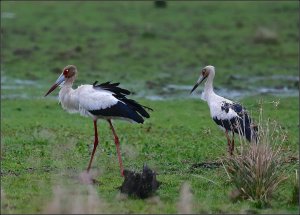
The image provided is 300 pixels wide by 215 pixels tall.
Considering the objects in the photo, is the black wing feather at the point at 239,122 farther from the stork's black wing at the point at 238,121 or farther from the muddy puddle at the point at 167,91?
the muddy puddle at the point at 167,91

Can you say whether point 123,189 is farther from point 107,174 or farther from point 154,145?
point 154,145

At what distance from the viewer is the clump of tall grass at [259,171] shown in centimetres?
939

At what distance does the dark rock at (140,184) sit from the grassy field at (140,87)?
138mm

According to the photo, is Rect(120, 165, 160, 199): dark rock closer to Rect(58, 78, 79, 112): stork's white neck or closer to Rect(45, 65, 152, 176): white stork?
Rect(45, 65, 152, 176): white stork

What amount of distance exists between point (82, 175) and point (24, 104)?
9.95 metres

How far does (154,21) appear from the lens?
33.3 meters

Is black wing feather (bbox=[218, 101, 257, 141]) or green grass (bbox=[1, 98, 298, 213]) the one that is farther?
black wing feather (bbox=[218, 101, 257, 141])

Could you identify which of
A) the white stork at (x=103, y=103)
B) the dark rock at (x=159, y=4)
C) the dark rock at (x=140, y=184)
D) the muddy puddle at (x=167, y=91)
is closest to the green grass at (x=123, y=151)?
the dark rock at (x=140, y=184)

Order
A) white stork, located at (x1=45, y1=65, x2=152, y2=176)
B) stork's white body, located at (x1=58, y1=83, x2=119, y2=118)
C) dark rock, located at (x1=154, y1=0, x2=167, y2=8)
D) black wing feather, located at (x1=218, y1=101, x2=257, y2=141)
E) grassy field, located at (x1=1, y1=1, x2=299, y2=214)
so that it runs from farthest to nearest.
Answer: dark rock, located at (x1=154, y1=0, x2=167, y2=8) → stork's white body, located at (x1=58, y1=83, x2=119, y2=118) → white stork, located at (x1=45, y1=65, x2=152, y2=176) → black wing feather, located at (x1=218, y1=101, x2=257, y2=141) → grassy field, located at (x1=1, y1=1, x2=299, y2=214)

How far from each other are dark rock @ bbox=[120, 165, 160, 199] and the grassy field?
0.45ft

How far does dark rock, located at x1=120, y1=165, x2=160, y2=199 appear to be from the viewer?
31.0 feet

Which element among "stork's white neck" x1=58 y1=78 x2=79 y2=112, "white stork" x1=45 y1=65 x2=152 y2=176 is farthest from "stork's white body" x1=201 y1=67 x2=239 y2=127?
"stork's white neck" x1=58 y1=78 x2=79 y2=112

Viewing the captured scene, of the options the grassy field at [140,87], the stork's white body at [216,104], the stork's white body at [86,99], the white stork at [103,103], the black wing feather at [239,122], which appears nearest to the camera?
the grassy field at [140,87]

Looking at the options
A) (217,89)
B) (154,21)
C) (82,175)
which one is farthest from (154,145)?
(154,21)
